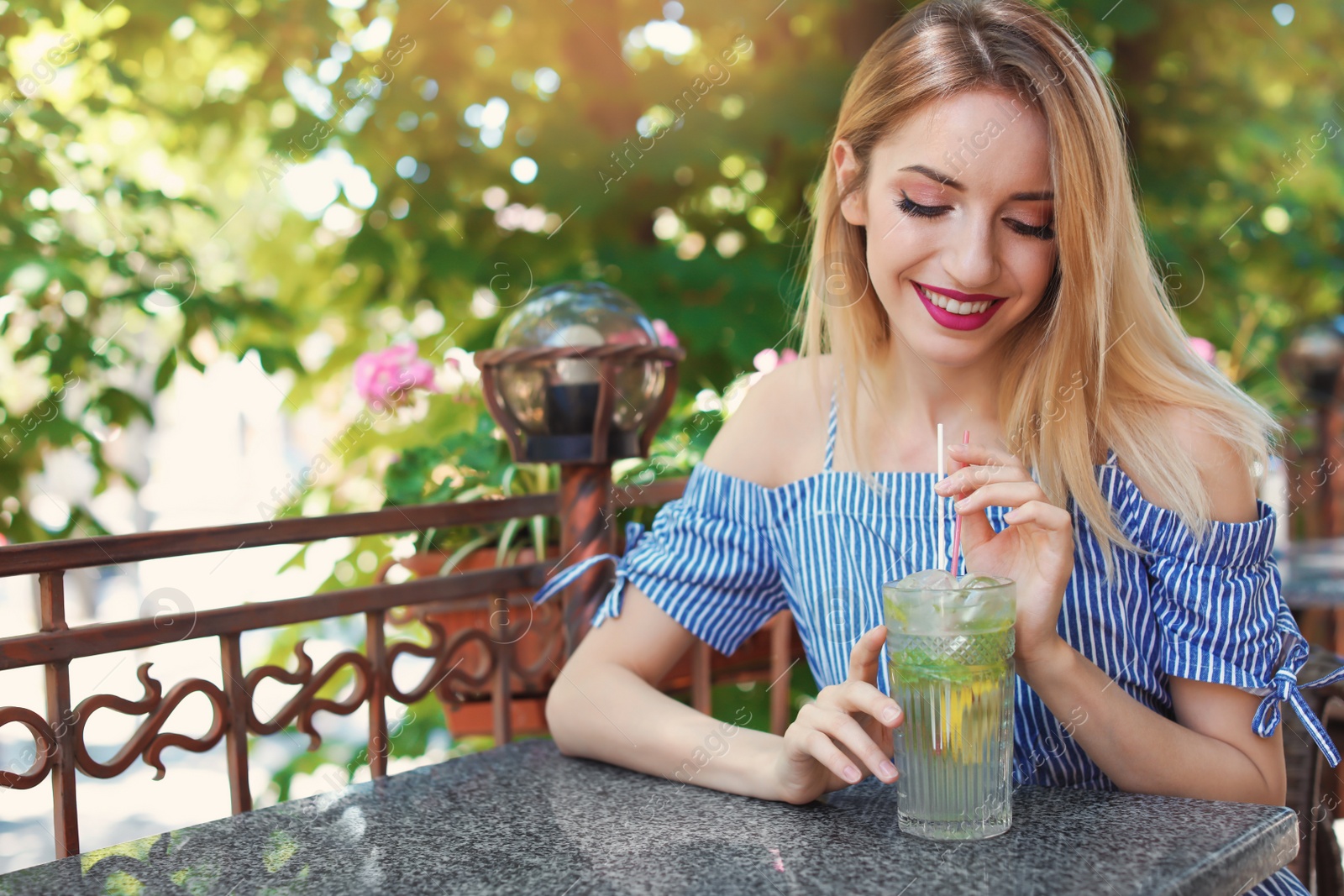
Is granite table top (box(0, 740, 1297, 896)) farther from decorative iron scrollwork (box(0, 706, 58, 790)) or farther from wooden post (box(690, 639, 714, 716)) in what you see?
wooden post (box(690, 639, 714, 716))

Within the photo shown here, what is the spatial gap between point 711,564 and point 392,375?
1.31 meters

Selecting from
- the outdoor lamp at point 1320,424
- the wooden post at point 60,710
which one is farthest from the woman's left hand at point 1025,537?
the outdoor lamp at point 1320,424

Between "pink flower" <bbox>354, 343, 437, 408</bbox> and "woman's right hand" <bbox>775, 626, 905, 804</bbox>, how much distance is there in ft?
5.45

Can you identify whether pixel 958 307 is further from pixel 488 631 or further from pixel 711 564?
pixel 488 631

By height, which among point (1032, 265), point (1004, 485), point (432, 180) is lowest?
point (1004, 485)

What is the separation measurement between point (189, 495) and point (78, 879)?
38.7ft

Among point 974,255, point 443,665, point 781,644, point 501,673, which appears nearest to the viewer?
point 974,255

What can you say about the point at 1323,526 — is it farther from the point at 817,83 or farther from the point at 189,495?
the point at 189,495

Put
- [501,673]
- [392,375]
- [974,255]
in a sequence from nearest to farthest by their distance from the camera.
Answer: [974,255] → [501,673] → [392,375]

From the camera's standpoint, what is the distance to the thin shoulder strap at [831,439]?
1.64m

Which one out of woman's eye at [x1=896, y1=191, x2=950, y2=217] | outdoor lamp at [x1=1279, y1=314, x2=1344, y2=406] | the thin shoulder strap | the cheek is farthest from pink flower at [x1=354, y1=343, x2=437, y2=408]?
outdoor lamp at [x1=1279, y1=314, x2=1344, y2=406]

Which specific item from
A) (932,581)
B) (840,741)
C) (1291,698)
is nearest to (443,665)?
(840,741)

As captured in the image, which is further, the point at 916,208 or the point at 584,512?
the point at 584,512

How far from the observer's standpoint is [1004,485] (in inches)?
45.1
